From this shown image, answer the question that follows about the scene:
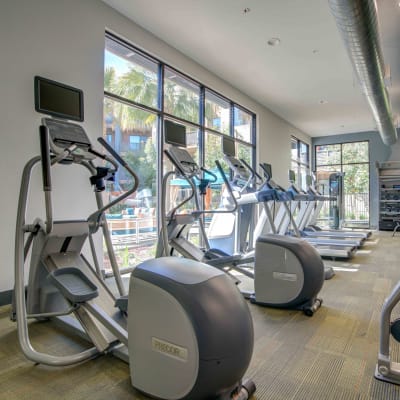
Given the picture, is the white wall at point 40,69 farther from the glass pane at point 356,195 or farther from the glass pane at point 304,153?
the glass pane at point 356,195

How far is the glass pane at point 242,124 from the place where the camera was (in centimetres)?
732

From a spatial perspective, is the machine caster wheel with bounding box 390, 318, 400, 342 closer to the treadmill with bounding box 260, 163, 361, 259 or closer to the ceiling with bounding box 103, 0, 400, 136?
the treadmill with bounding box 260, 163, 361, 259

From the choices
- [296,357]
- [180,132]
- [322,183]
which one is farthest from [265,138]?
[296,357]

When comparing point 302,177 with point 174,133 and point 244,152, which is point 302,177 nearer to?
point 244,152

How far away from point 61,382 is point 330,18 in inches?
193

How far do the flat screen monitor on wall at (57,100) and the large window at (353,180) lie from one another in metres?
10.2

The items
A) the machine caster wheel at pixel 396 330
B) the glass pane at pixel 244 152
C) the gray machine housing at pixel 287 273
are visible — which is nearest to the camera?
the machine caster wheel at pixel 396 330

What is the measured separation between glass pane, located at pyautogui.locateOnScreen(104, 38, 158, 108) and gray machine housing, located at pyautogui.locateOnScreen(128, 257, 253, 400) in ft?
11.2

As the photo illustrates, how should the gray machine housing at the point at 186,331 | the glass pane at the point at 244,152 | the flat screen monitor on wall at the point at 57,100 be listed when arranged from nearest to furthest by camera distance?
the gray machine housing at the point at 186,331, the flat screen monitor on wall at the point at 57,100, the glass pane at the point at 244,152

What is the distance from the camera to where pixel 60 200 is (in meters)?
3.49

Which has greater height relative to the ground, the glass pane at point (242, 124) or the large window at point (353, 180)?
the glass pane at point (242, 124)

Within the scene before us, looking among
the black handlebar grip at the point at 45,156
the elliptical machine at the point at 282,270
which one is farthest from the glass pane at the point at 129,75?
the black handlebar grip at the point at 45,156

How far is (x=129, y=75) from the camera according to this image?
454cm

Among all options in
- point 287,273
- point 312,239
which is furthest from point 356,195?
point 287,273
